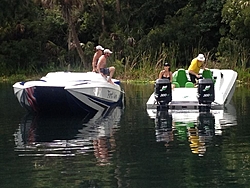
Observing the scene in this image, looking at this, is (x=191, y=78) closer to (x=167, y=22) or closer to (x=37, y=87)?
(x=37, y=87)

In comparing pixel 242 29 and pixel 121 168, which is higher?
pixel 242 29

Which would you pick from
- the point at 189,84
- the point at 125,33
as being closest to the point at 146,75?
the point at 125,33

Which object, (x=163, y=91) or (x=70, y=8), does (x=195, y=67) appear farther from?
(x=70, y=8)

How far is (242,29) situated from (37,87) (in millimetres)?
19542

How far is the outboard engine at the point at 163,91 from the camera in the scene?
56.2 feet

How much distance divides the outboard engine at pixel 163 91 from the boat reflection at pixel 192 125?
0.26 meters

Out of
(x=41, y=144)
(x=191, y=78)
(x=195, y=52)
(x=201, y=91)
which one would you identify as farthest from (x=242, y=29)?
(x=41, y=144)

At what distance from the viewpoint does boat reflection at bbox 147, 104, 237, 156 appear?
11897mm

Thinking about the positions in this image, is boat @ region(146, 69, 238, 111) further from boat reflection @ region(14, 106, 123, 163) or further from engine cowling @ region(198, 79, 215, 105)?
boat reflection @ region(14, 106, 123, 163)

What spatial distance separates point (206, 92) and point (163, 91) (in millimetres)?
1124

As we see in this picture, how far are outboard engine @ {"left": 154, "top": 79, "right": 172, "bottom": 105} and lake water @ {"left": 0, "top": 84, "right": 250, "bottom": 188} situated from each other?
0.59 m

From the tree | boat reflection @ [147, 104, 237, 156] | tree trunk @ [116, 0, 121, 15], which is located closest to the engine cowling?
boat reflection @ [147, 104, 237, 156]

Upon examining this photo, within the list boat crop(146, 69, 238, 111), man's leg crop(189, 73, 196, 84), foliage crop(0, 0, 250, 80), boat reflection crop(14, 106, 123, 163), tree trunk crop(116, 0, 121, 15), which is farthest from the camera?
tree trunk crop(116, 0, 121, 15)

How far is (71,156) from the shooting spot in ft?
34.4
